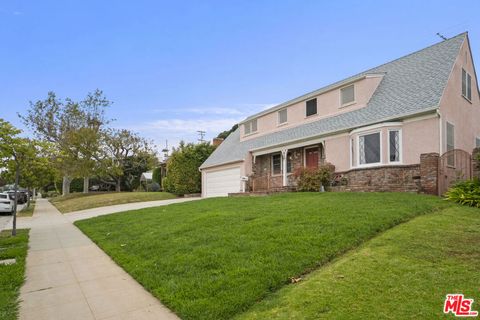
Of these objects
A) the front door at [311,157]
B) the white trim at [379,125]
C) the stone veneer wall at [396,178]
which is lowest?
the stone veneer wall at [396,178]

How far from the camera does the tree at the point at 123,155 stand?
3519 cm

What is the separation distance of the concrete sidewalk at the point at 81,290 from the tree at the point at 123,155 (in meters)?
27.7

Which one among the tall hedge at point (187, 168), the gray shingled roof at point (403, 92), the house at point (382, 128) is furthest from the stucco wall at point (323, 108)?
the tall hedge at point (187, 168)

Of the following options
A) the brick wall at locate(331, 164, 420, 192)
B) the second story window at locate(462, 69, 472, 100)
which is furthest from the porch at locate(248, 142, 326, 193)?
the second story window at locate(462, 69, 472, 100)

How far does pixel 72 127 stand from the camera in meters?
37.1

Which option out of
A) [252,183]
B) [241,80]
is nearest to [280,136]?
[252,183]

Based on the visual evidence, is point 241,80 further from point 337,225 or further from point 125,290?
point 125,290

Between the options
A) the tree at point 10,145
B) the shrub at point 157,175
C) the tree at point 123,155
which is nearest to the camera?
the tree at point 10,145

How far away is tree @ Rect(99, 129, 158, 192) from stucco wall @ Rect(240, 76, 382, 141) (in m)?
18.5

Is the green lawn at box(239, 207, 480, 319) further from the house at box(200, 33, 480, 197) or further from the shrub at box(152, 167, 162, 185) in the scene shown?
the shrub at box(152, 167, 162, 185)

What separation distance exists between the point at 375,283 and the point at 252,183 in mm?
16234

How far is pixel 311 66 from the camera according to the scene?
768 inches

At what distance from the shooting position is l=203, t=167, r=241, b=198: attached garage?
2260 centimetres

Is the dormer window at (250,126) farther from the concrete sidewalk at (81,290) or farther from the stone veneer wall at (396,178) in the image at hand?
the concrete sidewalk at (81,290)
